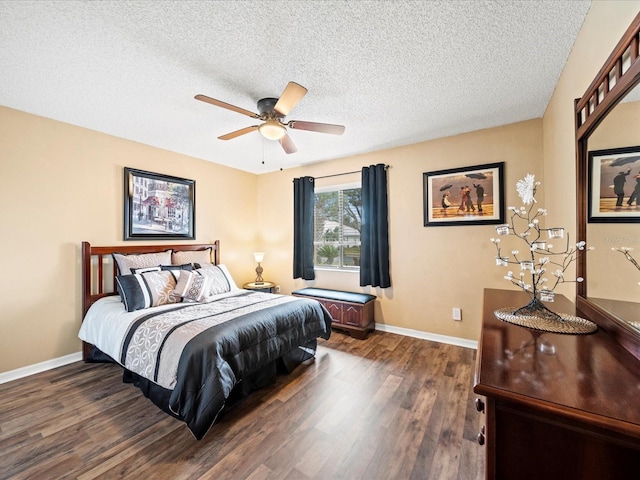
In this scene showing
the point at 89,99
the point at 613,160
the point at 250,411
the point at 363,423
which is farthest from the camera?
the point at 89,99

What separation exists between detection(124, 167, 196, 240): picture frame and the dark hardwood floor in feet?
5.45

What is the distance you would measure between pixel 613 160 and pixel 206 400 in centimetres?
247

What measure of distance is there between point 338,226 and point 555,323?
320 cm

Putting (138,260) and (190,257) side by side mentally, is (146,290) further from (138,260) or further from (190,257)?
(190,257)

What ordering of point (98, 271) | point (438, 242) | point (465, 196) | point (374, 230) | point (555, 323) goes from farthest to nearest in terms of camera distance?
1. point (374, 230)
2. point (438, 242)
3. point (465, 196)
4. point (98, 271)
5. point (555, 323)

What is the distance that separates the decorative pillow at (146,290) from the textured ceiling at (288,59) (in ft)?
5.35

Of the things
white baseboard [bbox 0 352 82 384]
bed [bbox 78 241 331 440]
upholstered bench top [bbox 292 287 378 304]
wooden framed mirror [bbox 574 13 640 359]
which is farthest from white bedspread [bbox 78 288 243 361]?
wooden framed mirror [bbox 574 13 640 359]

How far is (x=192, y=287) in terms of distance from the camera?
2926 mm

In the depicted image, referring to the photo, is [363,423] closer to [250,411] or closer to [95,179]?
[250,411]

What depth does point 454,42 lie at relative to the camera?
1.74 meters

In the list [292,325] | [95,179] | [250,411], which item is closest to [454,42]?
[292,325]

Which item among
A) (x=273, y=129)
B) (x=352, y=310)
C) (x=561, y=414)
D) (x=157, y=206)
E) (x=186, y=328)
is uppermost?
(x=273, y=129)

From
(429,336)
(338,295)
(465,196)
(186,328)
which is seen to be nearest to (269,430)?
(186,328)

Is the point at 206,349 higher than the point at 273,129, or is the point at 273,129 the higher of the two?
the point at 273,129
